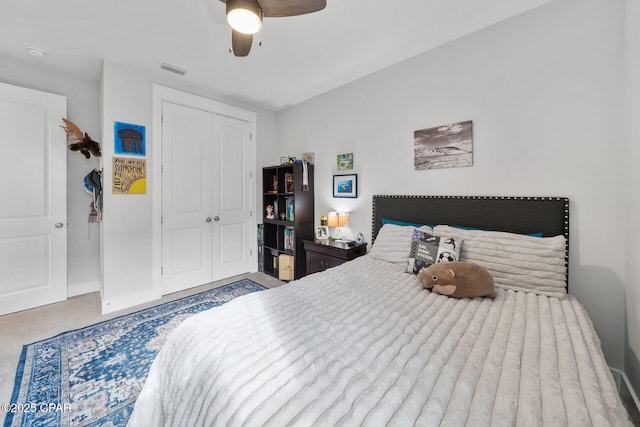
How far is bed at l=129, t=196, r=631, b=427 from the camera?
0.70 metres

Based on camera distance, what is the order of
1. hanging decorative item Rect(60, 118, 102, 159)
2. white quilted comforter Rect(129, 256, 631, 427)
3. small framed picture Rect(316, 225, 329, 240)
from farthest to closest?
small framed picture Rect(316, 225, 329, 240) < hanging decorative item Rect(60, 118, 102, 159) < white quilted comforter Rect(129, 256, 631, 427)

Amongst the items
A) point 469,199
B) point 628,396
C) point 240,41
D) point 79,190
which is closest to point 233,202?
point 79,190

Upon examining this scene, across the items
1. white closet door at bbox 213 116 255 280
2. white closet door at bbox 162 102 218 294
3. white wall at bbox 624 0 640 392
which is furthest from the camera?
white closet door at bbox 213 116 255 280

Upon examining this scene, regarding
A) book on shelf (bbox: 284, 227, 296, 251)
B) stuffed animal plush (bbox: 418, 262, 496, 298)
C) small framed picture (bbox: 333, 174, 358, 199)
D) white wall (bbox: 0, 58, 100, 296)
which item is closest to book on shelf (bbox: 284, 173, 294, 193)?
book on shelf (bbox: 284, 227, 296, 251)

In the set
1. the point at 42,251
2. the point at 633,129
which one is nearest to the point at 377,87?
the point at 633,129

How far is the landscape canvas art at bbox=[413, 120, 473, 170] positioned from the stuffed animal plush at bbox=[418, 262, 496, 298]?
112 cm

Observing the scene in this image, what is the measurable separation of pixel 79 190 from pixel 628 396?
5.35 m

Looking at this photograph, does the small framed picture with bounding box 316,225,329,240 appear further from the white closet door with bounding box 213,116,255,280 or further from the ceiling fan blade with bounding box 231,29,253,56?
the ceiling fan blade with bounding box 231,29,253,56

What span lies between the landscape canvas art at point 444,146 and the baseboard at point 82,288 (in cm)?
420

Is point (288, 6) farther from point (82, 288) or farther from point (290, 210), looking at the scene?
point (82, 288)

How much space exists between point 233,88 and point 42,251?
2904 millimetres

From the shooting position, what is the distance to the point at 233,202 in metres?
3.79

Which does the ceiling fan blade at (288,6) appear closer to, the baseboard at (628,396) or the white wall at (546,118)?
the white wall at (546,118)

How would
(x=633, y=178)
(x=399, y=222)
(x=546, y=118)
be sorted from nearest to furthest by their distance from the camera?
(x=633, y=178) < (x=546, y=118) < (x=399, y=222)
